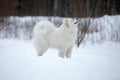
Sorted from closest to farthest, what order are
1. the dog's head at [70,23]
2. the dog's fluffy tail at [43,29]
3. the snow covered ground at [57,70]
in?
1. the snow covered ground at [57,70]
2. the dog's head at [70,23]
3. the dog's fluffy tail at [43,29]

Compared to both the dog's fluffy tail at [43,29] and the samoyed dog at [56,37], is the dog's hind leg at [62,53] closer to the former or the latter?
the samoyed dog at [56,37]

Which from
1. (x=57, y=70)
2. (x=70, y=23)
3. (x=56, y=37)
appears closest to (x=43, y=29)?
(x=56, y=37)

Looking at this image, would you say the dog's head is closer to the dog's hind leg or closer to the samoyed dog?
the samoyed dog

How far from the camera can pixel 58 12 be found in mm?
20453

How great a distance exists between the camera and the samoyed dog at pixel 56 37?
18.6 feet

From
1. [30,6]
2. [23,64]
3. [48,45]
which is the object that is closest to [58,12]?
[30,6]

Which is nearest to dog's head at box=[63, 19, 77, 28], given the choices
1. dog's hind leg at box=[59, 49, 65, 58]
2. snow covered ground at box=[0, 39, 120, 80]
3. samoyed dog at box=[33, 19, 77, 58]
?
samoyed dog at box=[33, 19, 77, 58]

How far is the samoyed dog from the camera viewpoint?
5.67 m

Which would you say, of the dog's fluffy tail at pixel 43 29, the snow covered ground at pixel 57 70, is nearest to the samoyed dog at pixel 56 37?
the dog's fluffy tail at pixel 43 29

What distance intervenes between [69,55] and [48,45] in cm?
53

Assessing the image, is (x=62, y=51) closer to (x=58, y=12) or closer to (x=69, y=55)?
(x=69, y=55)

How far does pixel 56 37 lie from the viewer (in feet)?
18.8

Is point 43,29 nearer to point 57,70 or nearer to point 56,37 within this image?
point 56,37

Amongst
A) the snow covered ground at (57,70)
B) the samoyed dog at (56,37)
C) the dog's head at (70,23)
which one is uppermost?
the dog's head at (70,23)
